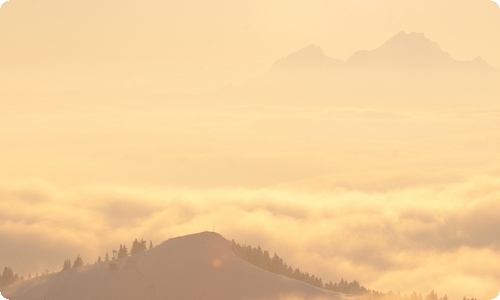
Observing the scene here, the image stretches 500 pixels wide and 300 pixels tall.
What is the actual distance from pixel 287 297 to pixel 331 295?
33.1 feet

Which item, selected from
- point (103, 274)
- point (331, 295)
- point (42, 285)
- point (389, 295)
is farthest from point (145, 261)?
point (389, 295)

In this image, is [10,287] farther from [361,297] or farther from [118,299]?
[361,297]

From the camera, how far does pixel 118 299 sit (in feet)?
627

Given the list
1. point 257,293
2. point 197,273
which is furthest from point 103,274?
point 257,293

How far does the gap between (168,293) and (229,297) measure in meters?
13.0

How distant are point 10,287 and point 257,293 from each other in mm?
54759

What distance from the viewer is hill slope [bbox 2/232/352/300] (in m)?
192

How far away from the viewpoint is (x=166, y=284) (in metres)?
194

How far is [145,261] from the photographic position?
199 meters

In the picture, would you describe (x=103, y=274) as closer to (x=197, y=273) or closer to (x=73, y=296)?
(x=73, y=296)

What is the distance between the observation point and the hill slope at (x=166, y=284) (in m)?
192

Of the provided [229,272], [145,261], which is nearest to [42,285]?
[145,261]

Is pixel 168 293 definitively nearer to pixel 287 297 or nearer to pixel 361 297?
pixel 287 297

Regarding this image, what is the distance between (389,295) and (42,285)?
249 ft
